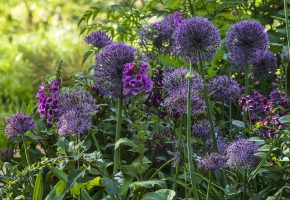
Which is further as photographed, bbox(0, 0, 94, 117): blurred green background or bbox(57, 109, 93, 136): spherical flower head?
bbox(0, 0, 94, 117): blurred green background

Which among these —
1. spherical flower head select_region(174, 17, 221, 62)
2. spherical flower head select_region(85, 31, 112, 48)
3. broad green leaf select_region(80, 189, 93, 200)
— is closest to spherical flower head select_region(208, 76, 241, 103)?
spherical flower head select_region(174, 17, 221, 62)

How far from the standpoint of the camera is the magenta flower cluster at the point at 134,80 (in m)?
1.83

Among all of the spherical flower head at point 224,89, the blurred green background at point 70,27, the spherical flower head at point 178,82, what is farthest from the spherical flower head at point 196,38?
the blurred green background at point 70,27

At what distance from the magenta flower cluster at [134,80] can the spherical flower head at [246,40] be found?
372 millimetres

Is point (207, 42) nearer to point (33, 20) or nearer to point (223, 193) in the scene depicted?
point (223, 193)

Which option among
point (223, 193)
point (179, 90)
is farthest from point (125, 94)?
point (223, 193)

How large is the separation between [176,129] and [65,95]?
373mm

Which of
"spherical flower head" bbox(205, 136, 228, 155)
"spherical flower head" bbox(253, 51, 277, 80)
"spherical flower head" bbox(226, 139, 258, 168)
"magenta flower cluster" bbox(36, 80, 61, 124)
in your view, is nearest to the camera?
"spherical flower head" bbox(226, 139, 258, 168)

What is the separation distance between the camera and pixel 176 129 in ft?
6.86

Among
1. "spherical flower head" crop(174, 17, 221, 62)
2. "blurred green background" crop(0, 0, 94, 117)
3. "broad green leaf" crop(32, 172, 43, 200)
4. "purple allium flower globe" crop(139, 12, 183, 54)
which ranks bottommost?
"blurred green background" crop(0, 0, 94, 117)

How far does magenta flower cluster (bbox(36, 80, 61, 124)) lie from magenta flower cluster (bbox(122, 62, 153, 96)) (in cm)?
37

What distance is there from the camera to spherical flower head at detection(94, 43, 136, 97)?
1.88 metres

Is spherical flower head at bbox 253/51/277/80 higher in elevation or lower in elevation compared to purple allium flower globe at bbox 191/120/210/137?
higher

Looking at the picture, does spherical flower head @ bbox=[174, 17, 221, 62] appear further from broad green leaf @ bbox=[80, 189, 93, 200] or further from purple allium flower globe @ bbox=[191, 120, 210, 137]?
broad green leaf @ bbox=[80, 189, 93, 200]
